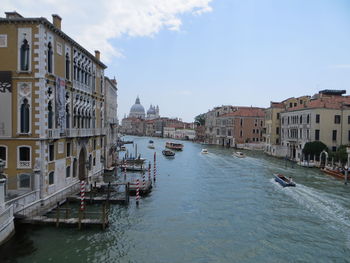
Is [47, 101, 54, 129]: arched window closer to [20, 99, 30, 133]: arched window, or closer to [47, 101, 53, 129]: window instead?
[47, 101, 53, 129]: window

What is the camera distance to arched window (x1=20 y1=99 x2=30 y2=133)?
17.9m

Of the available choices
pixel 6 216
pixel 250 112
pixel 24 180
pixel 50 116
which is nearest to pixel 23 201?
pixel 24 180

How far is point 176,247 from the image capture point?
15.0 metres

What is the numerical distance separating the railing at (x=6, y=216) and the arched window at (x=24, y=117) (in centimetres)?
461

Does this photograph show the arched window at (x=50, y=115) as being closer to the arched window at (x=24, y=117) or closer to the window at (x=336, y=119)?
the arched window at (x=24, y=117)

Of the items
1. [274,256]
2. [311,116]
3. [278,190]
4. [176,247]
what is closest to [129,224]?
[176,247]

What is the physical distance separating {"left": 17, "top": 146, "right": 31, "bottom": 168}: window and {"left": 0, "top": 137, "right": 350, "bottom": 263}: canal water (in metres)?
3.52

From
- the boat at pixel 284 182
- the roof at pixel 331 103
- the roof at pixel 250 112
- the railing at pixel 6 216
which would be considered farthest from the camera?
the roof at pixel 250 112

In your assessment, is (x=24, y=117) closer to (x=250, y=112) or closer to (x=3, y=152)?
(x=3, y=152)

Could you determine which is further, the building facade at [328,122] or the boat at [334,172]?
the building facade at [328,122]

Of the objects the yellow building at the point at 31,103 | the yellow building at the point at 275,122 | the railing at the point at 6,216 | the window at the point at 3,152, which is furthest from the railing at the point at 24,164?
the yellow building at the point at 275,122

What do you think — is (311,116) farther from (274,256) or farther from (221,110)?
(221,110)

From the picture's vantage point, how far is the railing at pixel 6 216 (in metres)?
13.9

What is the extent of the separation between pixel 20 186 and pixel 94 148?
10.9 meters
